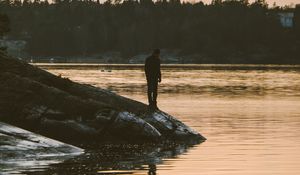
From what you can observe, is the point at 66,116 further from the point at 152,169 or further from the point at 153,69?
the point at 152,169

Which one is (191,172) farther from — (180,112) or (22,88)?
(180,112)

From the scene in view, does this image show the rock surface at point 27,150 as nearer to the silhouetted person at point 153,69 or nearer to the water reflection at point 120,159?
the water reflection at point 120,159

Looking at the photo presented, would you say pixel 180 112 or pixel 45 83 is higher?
pixel 45 83

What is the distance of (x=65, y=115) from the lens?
32.7 meters

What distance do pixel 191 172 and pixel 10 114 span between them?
9682 mm

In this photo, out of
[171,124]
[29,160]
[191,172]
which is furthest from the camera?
[171,124]

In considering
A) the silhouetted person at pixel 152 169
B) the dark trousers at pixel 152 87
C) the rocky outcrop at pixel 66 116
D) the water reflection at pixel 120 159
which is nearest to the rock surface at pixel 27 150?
the water reflection at pixel 120 159

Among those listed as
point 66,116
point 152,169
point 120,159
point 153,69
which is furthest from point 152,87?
point 152,169

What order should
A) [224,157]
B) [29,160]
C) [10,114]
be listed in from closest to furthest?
[29,160] < [224,157] < [10,114]

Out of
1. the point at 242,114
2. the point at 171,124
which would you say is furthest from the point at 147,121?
the point at 242,114

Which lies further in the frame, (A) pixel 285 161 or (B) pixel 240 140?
(B) pixel 240 140

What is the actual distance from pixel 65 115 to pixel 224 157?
258 inches

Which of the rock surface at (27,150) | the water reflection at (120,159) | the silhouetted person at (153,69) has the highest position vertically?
the silhouetted person at (153,69)

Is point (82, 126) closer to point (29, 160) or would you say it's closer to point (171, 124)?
point (171, 124)
